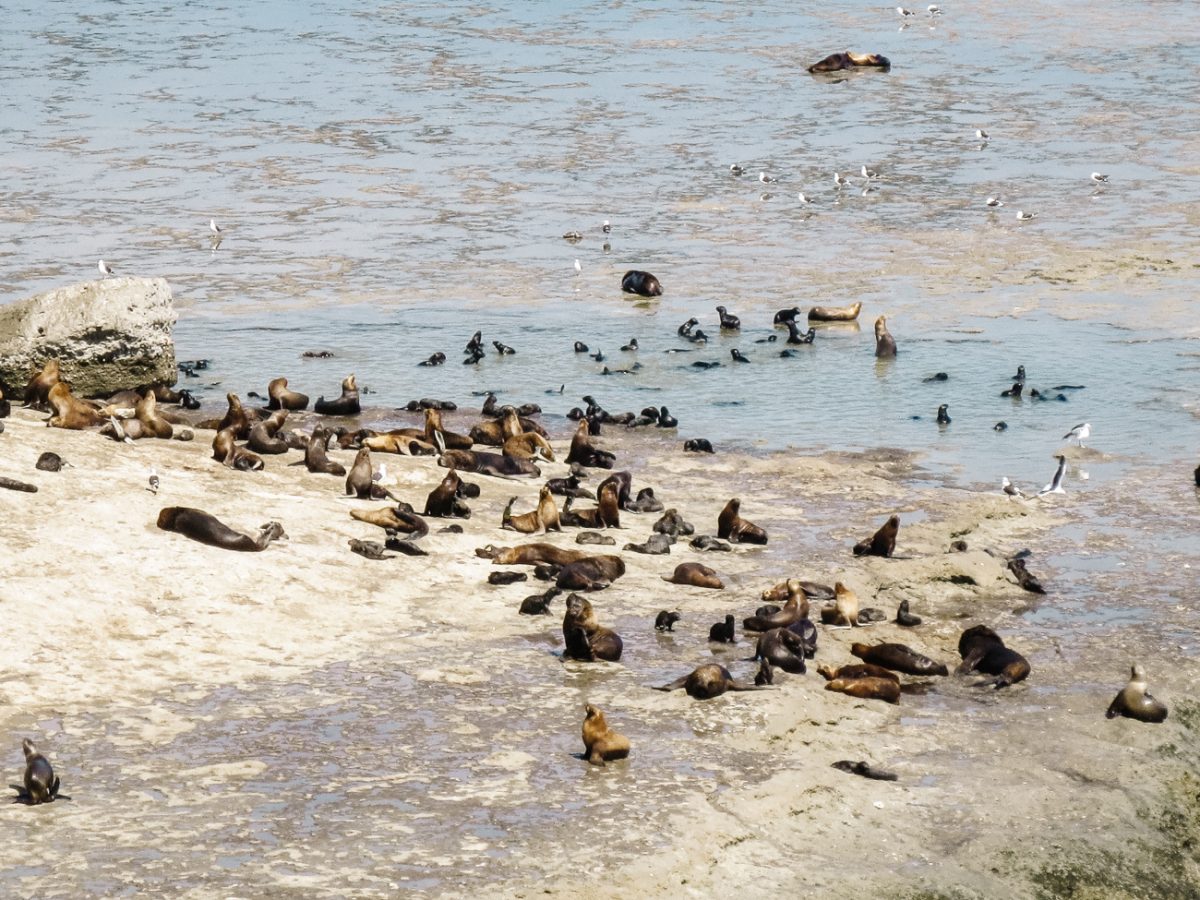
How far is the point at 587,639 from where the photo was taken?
1030 cm

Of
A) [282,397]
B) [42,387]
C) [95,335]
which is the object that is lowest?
[282,397]

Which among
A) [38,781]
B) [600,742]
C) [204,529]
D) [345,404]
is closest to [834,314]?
[345,404]

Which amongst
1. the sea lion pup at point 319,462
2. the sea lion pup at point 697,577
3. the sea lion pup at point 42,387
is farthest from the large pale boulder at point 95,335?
the sea lion pup at point 697,577

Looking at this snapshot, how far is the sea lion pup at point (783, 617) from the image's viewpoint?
10836 mm

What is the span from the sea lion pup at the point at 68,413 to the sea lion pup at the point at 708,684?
609 centimetres

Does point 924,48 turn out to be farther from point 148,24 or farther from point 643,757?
point 643,757

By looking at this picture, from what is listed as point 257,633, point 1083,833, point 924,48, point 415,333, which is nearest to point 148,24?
point 924,48

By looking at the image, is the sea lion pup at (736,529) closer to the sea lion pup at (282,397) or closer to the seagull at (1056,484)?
the seagull at (1056,484)

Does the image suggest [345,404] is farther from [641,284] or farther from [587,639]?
[587,639]

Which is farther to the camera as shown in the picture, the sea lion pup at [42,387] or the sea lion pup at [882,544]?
the sea lion pup at [42,387]

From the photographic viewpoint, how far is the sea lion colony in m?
10.1

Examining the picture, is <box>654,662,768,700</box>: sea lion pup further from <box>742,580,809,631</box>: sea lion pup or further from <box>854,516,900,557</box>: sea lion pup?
<box>854,516,900,557</box>: sea lion pup

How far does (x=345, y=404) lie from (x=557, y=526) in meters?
4.30

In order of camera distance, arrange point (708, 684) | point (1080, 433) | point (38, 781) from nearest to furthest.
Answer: point (38, 781) → point (708, 684) → point (1080, 433)
